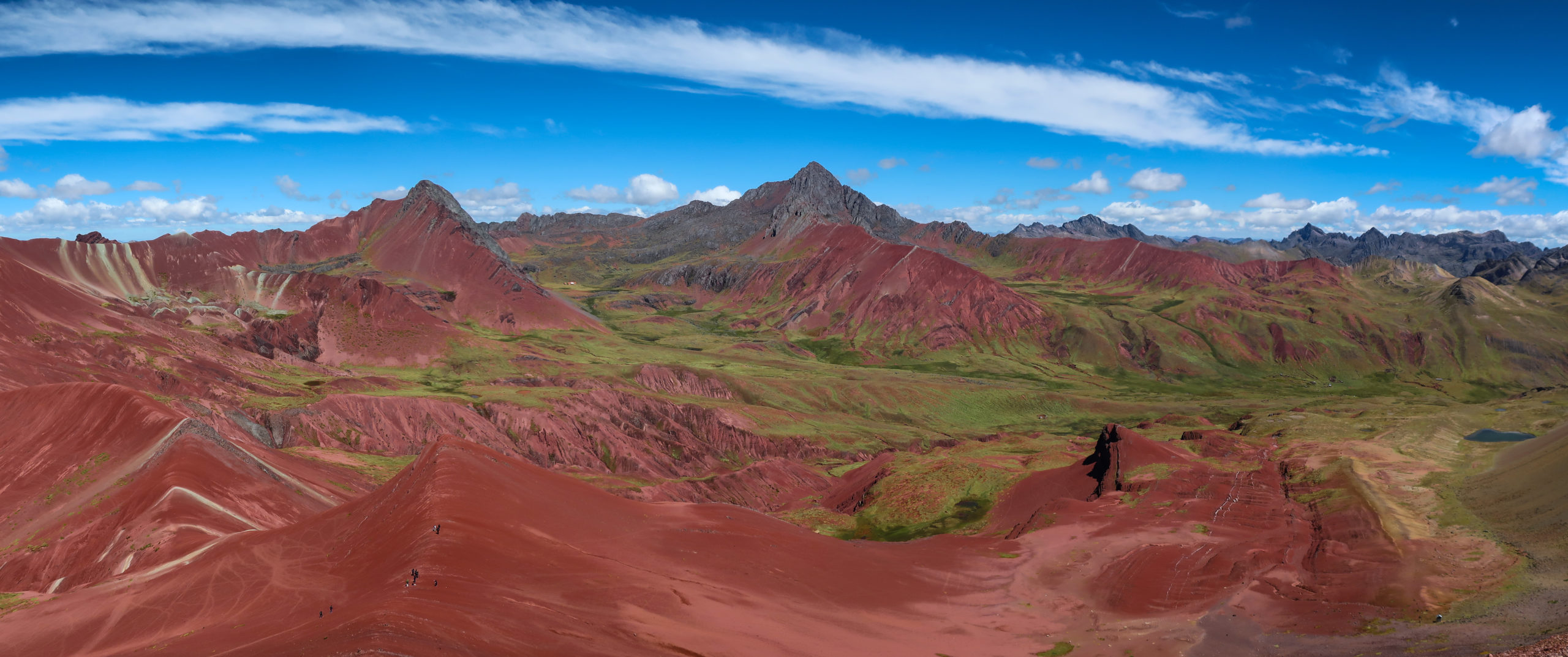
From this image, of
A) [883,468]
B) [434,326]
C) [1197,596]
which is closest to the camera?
[1197,596]

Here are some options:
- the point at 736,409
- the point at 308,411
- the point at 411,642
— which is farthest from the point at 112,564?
the point at 736,409

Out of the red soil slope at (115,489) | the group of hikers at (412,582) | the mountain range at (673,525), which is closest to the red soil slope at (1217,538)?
the mountain range at (673,525)

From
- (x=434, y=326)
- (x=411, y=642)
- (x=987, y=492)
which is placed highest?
(x=434, y=326)

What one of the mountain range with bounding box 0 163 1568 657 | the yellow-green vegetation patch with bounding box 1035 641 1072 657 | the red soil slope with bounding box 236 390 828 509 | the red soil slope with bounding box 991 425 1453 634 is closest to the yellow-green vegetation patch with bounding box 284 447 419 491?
the mountain range with bounding box 0 163 1568 657

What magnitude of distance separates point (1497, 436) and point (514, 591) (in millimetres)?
98569

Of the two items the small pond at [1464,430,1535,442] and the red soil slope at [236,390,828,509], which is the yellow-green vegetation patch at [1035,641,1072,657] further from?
the small pond at [1464,430,1535,442]

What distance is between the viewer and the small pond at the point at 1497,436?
80.7m

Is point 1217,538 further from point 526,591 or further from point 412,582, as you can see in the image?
point 412,582

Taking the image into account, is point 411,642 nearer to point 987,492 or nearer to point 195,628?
point 195,628

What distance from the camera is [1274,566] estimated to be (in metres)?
47.1

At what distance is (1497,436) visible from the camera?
83125mm

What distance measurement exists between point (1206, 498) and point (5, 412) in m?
89.5

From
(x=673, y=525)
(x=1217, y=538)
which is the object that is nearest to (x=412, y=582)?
(x=673, y=525)

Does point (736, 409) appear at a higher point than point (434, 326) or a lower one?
lower
